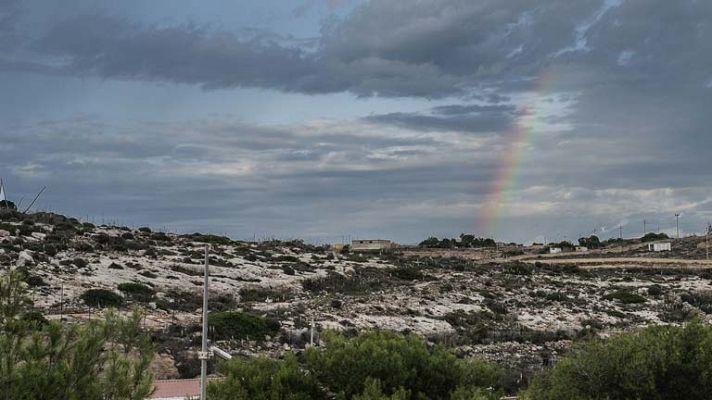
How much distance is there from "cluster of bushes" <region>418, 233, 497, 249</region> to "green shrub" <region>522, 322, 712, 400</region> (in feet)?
336

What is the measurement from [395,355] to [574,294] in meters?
43.8

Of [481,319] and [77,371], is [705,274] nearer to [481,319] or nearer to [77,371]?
[481,319]

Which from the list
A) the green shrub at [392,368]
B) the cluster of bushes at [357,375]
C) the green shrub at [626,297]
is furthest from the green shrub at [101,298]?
the green shrub at [626,297]

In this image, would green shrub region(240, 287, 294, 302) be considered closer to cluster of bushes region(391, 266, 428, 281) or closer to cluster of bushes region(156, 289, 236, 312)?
cluster of bushes region(156, 289, 236, 312)

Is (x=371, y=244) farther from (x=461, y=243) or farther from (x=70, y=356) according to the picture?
(x=70, y=356)

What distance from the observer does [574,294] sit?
5347cm

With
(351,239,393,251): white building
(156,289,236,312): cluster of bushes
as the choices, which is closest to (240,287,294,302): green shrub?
(156,289,236,312): cluster of bushes

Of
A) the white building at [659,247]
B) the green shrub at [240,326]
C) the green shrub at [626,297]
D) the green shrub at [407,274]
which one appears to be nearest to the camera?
the green shrub at [240,326]

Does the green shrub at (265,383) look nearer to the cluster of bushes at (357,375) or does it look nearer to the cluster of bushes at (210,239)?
the cluster of bushes at (357,375)

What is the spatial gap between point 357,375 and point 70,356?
13.7 ft

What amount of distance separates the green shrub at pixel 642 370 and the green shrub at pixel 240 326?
17755 mm

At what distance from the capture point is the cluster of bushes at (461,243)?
11721 centimetres

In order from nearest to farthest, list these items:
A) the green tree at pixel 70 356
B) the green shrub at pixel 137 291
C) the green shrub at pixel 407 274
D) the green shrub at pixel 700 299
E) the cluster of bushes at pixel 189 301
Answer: the green tree at pixel 70 356, the cluster of bushes at pixel 189 301, the green shrub at pixel 137 291, the green shrub at pixel 700 299, the green shrub at pixel 407 274

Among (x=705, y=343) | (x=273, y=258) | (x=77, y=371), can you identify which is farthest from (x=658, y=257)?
(x=77, y=371)
